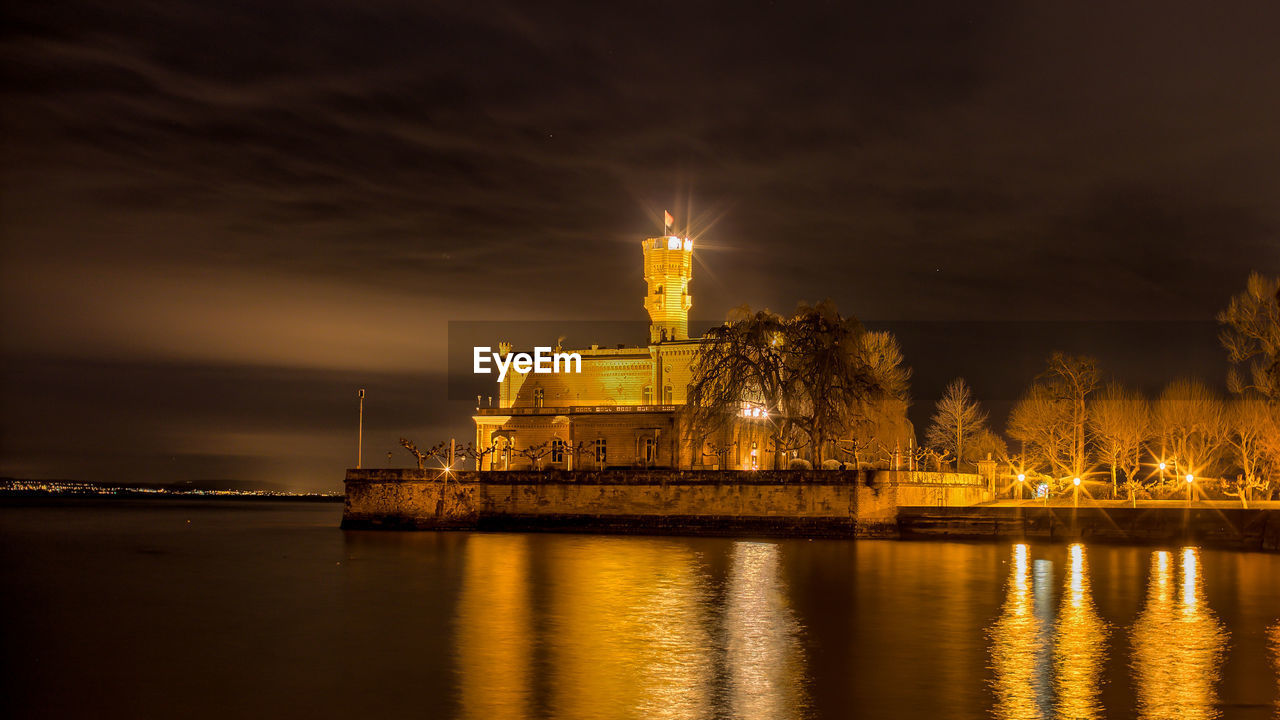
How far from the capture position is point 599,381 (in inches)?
3666

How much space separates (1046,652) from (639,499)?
40.0 metres

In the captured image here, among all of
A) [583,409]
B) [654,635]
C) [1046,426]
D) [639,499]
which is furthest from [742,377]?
[654,635]

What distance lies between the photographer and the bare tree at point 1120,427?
7356 cm

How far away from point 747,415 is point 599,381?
99.0ft

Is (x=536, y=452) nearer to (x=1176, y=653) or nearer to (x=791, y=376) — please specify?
(x=791, y=376)

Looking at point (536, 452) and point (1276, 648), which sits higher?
point (536, 452)

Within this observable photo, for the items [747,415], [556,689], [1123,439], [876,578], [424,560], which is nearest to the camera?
[556,689]

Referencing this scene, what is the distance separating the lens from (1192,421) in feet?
248

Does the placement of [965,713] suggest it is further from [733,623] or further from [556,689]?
[733,623]

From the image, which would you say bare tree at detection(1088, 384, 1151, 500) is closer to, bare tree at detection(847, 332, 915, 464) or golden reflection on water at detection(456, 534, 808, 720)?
bare tree at detection(847, 332, 915, 464)

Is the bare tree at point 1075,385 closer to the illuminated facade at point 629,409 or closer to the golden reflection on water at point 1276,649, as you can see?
the illuminated facade at point 629,409

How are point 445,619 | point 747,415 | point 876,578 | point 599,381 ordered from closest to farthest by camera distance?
point 445,619 → point 876,578 → point 747,415 → point 599,381

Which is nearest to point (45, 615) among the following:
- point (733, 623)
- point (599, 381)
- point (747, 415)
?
point (733, 623)

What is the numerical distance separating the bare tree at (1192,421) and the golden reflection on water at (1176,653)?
40.8 m
